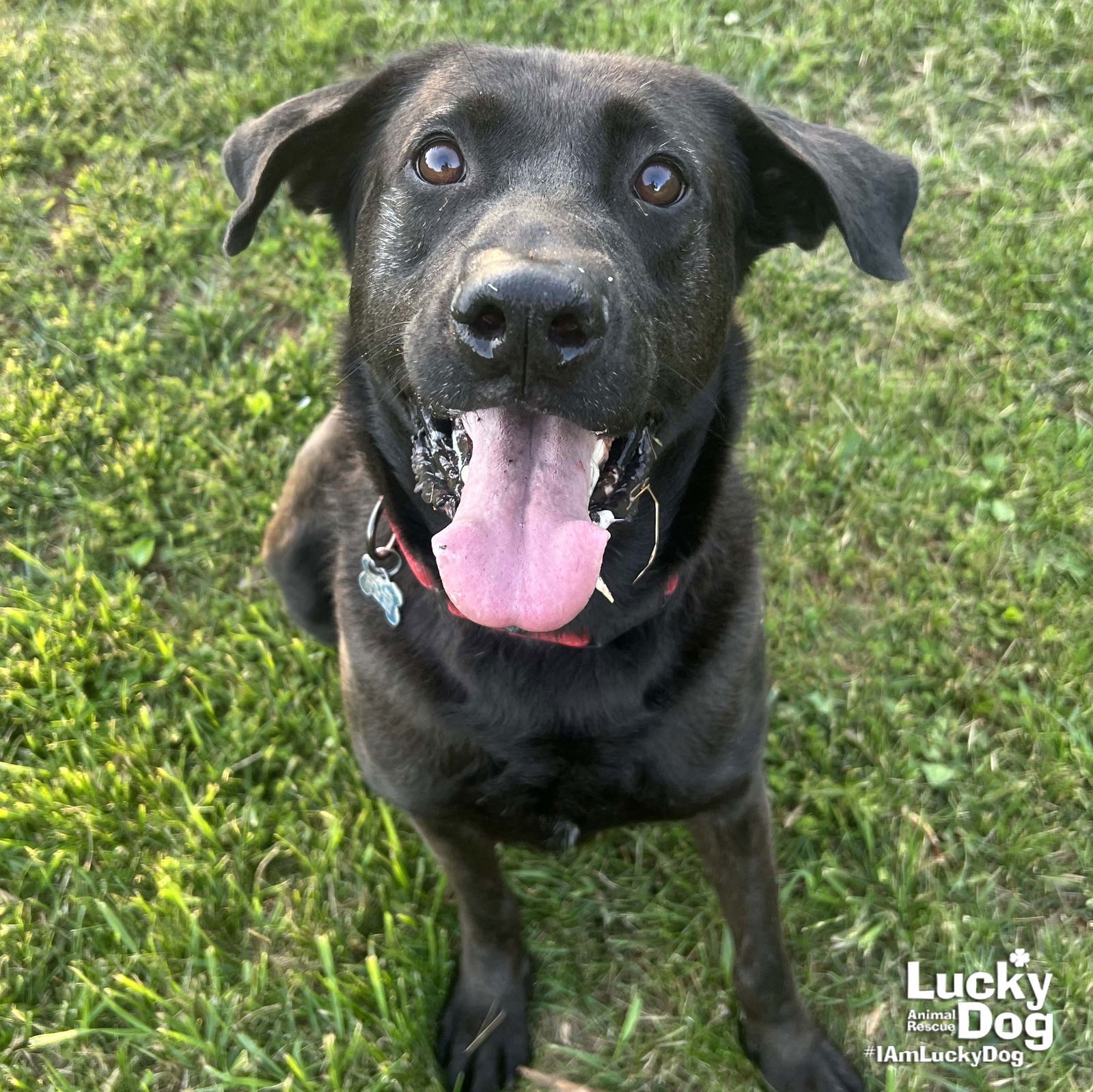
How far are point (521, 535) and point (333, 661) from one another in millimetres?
1534

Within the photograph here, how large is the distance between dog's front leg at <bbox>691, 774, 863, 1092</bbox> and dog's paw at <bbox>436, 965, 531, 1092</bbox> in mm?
579

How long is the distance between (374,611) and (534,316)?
978mm

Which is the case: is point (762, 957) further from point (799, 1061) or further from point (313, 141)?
point (313, 141)

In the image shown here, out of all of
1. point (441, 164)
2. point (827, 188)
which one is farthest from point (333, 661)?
point (827, 188)

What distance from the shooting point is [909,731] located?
3.01m

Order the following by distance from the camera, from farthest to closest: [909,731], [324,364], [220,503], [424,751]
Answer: [324,364]
[220,503]
[909,731]
[424,751]

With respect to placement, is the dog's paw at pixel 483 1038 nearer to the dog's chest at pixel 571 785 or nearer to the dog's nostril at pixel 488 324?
the dog's chest at pixel 571 785

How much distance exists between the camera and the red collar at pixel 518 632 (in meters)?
2.09

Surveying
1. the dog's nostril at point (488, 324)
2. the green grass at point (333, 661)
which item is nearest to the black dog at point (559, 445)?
the dog's nostril at point (488, 324)

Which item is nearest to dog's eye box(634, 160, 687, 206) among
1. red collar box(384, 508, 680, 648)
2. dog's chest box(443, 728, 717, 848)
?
red collar box(384, 508, 680, 648)

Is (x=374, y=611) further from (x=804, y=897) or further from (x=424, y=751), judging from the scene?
(x=804, y=897)

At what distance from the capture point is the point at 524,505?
1885 millimetres

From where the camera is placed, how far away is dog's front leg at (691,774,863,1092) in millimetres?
2398

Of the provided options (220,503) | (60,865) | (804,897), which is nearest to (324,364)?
(220,503)
